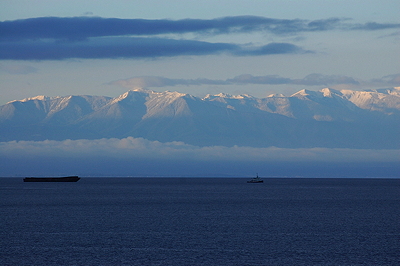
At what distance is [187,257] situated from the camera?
7819 centimetres

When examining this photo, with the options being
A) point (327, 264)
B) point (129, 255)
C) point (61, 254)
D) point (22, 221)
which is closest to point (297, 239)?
point (327, 264)

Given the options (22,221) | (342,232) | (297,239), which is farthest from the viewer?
(22,221)

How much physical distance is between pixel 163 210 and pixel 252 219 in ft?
105

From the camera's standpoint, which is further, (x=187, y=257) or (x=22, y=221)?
(x=22, y=221)

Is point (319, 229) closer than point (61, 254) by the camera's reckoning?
No

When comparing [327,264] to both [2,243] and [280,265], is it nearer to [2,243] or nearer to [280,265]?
[280,265]

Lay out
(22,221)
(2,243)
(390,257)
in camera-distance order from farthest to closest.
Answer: (22,221)
(2,243)
(390,257)

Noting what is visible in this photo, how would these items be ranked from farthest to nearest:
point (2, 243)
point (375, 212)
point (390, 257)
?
point (375, 212) → point (2, 243) → point (390, 257)

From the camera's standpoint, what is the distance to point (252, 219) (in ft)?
421

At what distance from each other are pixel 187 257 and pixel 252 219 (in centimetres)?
5170

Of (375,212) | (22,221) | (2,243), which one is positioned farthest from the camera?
(375,212)

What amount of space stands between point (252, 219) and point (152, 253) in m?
50.9

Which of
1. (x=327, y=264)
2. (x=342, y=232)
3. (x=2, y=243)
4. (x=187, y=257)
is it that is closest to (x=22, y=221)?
(x=2, y=243)

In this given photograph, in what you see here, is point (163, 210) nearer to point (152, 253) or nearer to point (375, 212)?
point (375, 212)
